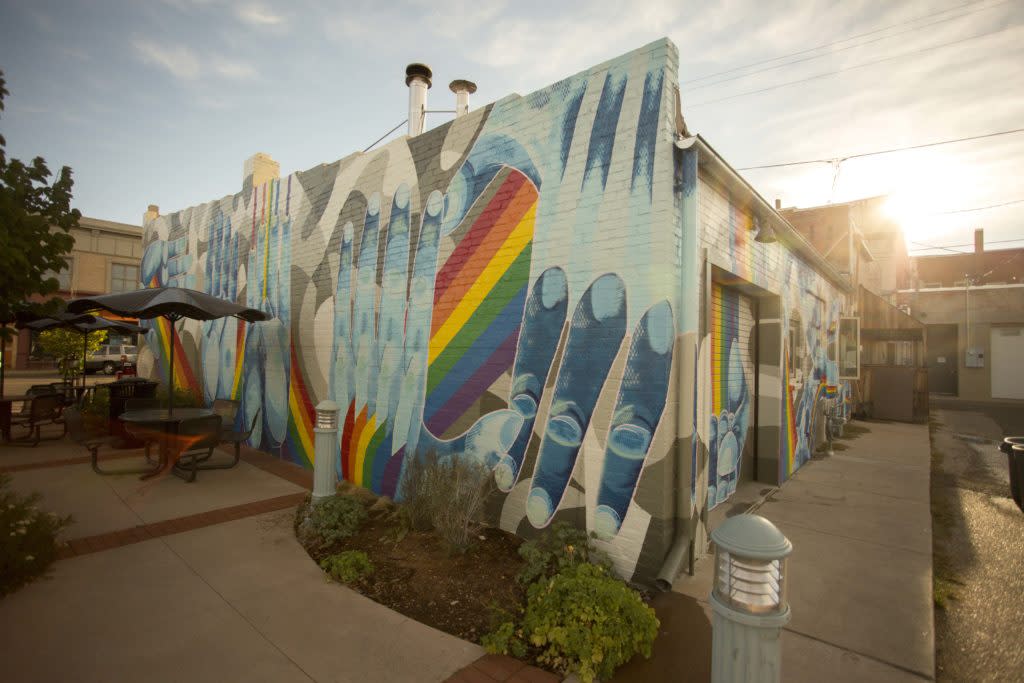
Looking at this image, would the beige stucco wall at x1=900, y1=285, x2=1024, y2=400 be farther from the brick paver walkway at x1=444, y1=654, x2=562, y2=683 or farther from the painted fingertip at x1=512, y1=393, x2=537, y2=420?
the brick paver walkway at x1=444, y1=654, x2=562, y2=683

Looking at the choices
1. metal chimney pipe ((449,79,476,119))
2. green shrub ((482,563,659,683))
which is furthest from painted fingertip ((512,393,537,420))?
metal chimney pipe ((449,79,476,119))

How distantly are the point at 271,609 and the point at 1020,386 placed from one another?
30.4 meters

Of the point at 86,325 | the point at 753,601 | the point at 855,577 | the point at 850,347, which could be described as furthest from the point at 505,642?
the point at 850,347

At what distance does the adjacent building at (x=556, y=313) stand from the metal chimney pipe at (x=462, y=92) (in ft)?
0.13

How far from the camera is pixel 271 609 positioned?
3402 mm

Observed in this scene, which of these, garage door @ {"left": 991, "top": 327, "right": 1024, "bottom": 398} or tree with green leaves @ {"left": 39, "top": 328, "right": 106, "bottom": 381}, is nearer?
tree with green leaves @ {"left": 39, "top": 328, "right": 106, "bottom": 381}

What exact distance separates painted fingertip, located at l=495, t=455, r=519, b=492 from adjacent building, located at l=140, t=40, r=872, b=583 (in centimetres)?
3

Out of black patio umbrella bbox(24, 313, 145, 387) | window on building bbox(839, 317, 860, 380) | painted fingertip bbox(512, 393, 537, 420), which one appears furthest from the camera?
window on building bbox(839, 317, 860, 380)

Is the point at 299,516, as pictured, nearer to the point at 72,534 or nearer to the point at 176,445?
the point at 72,534

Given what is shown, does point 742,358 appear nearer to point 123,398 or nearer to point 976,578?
point 976,578

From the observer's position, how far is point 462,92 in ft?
21.8

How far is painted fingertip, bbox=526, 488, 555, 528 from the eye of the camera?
14.4 ft

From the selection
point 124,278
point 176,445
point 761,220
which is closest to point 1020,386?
point 761,220

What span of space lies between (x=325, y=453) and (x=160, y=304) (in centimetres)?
339
